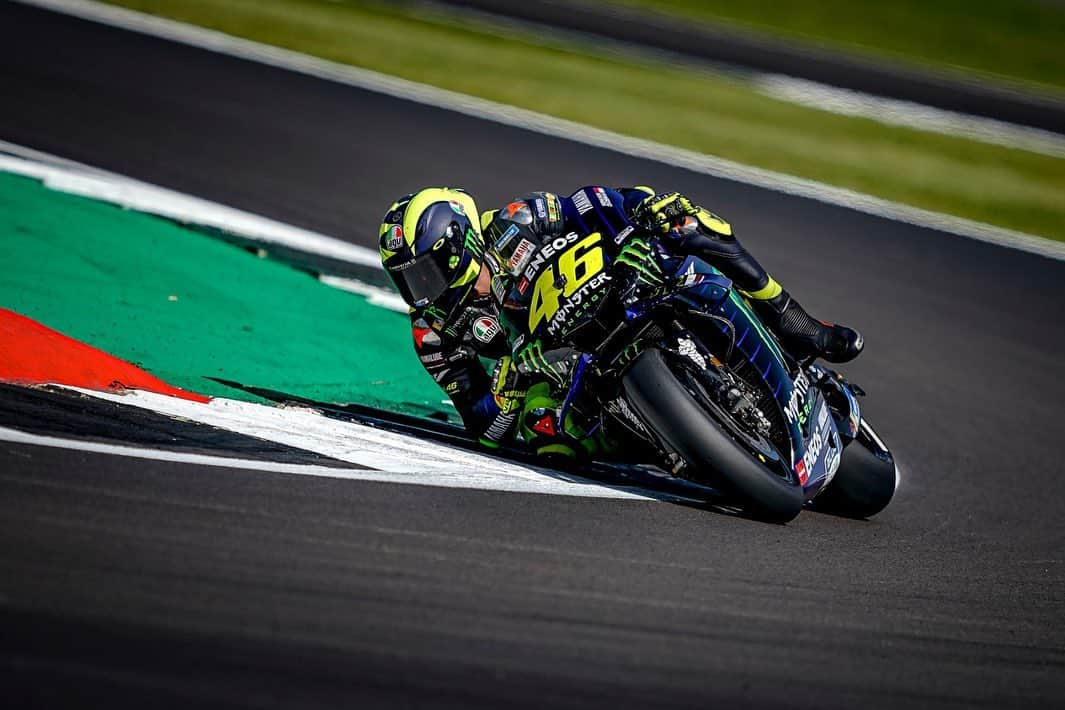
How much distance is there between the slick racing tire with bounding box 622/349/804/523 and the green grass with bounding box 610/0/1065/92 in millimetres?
16864

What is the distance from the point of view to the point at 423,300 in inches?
256

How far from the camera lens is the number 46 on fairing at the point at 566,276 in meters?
5.72

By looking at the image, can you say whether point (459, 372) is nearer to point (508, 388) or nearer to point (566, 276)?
point (508, 388)

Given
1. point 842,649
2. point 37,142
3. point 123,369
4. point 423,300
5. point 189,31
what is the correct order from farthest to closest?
point 189,31 < point 37,142 < point 423,300 < point 123,369 < point 842,649

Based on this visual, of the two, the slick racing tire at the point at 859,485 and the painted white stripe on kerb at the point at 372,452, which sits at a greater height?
the painted white stripe on kerb at the point at 372,452

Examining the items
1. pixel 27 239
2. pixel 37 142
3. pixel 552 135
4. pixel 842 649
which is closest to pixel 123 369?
pixel 27 239

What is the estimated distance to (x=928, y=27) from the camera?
2289cm

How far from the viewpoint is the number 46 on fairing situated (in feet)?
18.8

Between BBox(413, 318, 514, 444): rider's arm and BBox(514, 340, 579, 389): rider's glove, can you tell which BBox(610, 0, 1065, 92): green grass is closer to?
BBox(413, 318, 514, 444): rider's arm

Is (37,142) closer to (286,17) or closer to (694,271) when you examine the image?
(286,17)

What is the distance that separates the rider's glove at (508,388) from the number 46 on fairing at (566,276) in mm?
360

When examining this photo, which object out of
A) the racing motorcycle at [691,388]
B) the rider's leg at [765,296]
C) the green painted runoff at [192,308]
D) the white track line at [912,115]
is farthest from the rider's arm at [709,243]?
the white track line at [912,115]

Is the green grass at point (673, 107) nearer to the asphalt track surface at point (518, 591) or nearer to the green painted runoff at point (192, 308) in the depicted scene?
the asphalt track surface at point (518, 591)

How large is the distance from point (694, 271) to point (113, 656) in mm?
3103
